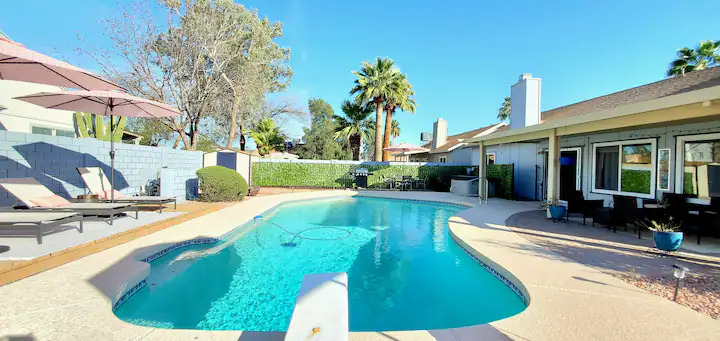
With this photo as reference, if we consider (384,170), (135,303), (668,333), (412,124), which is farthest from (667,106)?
(412,124)

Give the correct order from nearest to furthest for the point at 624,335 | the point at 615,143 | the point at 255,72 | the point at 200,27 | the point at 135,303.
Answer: the point at 624,335
the point at 135,303
the point at 615,143
the point at 200,27
the point at 255,72

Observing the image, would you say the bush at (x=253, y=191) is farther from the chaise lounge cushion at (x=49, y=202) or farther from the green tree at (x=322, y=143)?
the green tree at (x=322, y=143)

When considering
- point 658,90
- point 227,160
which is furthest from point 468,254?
point 227,160

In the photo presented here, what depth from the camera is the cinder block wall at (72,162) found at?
18.5ft

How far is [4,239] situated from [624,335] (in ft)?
26.7

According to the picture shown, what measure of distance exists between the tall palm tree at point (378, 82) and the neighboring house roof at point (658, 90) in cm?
1161

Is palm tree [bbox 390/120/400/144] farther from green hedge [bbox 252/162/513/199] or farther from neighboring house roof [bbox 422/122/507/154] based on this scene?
green hedge [bbox 252/162/513/199]

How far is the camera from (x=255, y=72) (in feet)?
53.0

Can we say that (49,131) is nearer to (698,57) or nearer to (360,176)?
(360,176)

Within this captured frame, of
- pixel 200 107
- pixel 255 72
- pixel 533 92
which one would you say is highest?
pixel 255 72

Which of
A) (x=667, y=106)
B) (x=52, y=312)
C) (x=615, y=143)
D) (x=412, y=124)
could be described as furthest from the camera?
(x=412, y=124)

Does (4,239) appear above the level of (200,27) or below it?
below

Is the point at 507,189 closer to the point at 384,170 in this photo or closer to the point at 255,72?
the point at 384,170

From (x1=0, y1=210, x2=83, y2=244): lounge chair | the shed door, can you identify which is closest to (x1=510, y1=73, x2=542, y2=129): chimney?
the shed door
